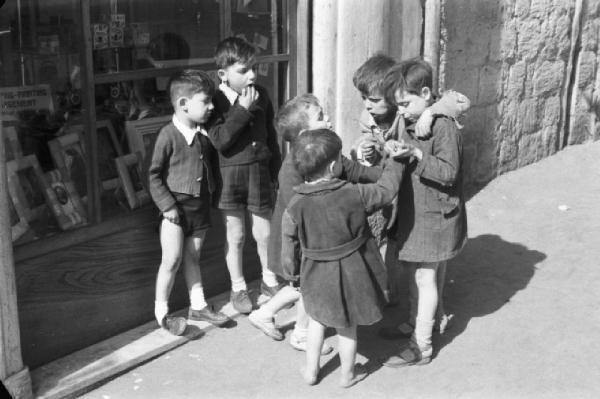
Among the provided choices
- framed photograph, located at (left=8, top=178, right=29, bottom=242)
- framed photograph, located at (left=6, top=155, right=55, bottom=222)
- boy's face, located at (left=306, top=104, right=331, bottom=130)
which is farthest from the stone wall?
framed photograph, located at (left=8, top=178, right=29, bottom=242)

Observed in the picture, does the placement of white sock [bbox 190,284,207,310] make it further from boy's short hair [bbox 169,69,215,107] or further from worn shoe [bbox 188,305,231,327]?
boy's short hair [bbox 169,69,215,107]

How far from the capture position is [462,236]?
4.43 meters

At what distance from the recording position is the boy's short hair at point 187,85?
14.5ft

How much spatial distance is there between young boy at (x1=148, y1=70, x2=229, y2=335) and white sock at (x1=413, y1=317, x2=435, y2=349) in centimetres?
119

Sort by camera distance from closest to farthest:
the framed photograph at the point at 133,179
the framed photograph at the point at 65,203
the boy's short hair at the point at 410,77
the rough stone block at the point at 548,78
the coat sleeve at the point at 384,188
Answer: the coat sleeve at the point at 384,188 < the boy's short hair at the point at 410,77 < the framed photograph at the point at 65,203 < the framed photograph at the point at 133,179 < the rough stone block at the point at 548,78

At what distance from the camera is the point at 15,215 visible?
160 inches

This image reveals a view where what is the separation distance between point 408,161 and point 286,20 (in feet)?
4.82

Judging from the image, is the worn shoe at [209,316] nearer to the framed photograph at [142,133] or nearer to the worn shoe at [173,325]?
the worn shoe at [173,325]

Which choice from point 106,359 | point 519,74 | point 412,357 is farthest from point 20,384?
point 519,74

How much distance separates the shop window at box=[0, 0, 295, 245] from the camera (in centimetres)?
408

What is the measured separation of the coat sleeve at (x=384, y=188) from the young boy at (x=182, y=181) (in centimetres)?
94

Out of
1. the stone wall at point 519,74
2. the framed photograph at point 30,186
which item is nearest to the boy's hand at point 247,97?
the framed photograph at point 30,186

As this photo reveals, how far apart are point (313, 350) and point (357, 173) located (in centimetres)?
86

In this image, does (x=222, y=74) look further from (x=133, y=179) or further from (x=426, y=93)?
(x=426, y=93)
